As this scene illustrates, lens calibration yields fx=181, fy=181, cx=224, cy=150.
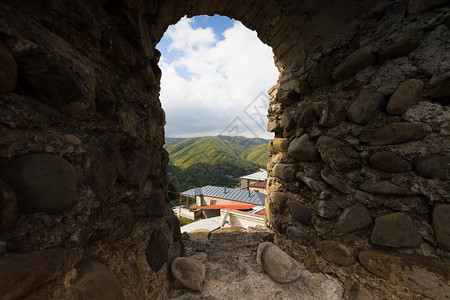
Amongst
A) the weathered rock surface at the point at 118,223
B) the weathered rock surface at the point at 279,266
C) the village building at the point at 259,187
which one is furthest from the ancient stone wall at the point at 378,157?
the village building at the point at 259,187

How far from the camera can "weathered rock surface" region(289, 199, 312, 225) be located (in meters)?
1.54

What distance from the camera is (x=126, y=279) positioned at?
0.90 metres

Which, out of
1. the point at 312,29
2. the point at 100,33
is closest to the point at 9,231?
the point at 100,33

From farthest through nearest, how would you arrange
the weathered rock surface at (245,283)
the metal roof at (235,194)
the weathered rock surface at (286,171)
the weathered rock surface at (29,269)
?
the metal roof at (235,194) → the weathered rock surface at (286,171) → the weathered rock surface at (245,283) → the weathered rock surface at (29,269)

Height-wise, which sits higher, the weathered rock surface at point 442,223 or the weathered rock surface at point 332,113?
the weathered rock surface at point 332,113

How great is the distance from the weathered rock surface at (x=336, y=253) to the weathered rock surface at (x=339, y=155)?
564mm

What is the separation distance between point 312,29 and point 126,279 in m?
2.30

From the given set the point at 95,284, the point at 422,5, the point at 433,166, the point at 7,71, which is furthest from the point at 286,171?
the point at 7,71

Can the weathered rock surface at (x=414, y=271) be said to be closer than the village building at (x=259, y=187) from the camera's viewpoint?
Yes

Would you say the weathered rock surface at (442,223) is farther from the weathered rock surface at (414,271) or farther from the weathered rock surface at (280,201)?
the weathered rock surface at (280,201)

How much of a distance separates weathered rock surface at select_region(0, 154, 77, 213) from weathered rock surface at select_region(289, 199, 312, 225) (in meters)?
1.57

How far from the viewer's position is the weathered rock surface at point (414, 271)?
98cm

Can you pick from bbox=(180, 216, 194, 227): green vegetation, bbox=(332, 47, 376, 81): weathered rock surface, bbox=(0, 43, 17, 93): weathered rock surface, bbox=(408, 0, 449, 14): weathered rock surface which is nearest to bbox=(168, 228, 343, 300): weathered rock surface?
bbox=(0, 43, 17, 93): weathered rock surface

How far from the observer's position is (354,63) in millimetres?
1361
